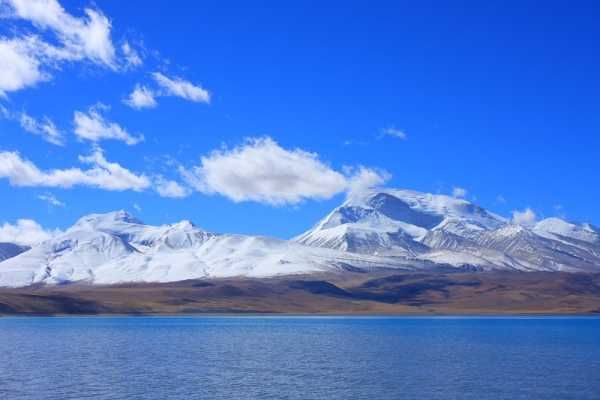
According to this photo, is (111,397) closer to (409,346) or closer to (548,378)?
(548,378)

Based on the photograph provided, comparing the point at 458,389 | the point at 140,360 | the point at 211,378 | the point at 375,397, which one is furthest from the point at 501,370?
the point at 140,360

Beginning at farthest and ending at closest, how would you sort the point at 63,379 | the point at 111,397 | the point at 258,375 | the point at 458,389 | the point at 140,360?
1. the point at 140,360
2. the point at 258,375
3. the point at 63,379
4. the point at 458,389
5. the point at 111,397

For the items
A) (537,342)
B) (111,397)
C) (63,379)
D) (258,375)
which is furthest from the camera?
(537,342)

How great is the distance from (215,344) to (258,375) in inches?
1602

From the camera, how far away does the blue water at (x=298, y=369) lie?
62938 mm

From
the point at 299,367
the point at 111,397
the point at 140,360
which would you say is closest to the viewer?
the point at 111,397

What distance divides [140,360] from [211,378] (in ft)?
62.6

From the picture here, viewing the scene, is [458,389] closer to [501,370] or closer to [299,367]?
[501,370]

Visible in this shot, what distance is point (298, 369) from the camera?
78438mm

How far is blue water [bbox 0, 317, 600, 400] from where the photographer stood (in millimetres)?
62938

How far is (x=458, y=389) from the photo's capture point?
65.0 m

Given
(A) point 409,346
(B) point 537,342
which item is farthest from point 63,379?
(B) point 537,342

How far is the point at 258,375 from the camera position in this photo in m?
73.8

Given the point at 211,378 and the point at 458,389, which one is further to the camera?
the point at 211,378
